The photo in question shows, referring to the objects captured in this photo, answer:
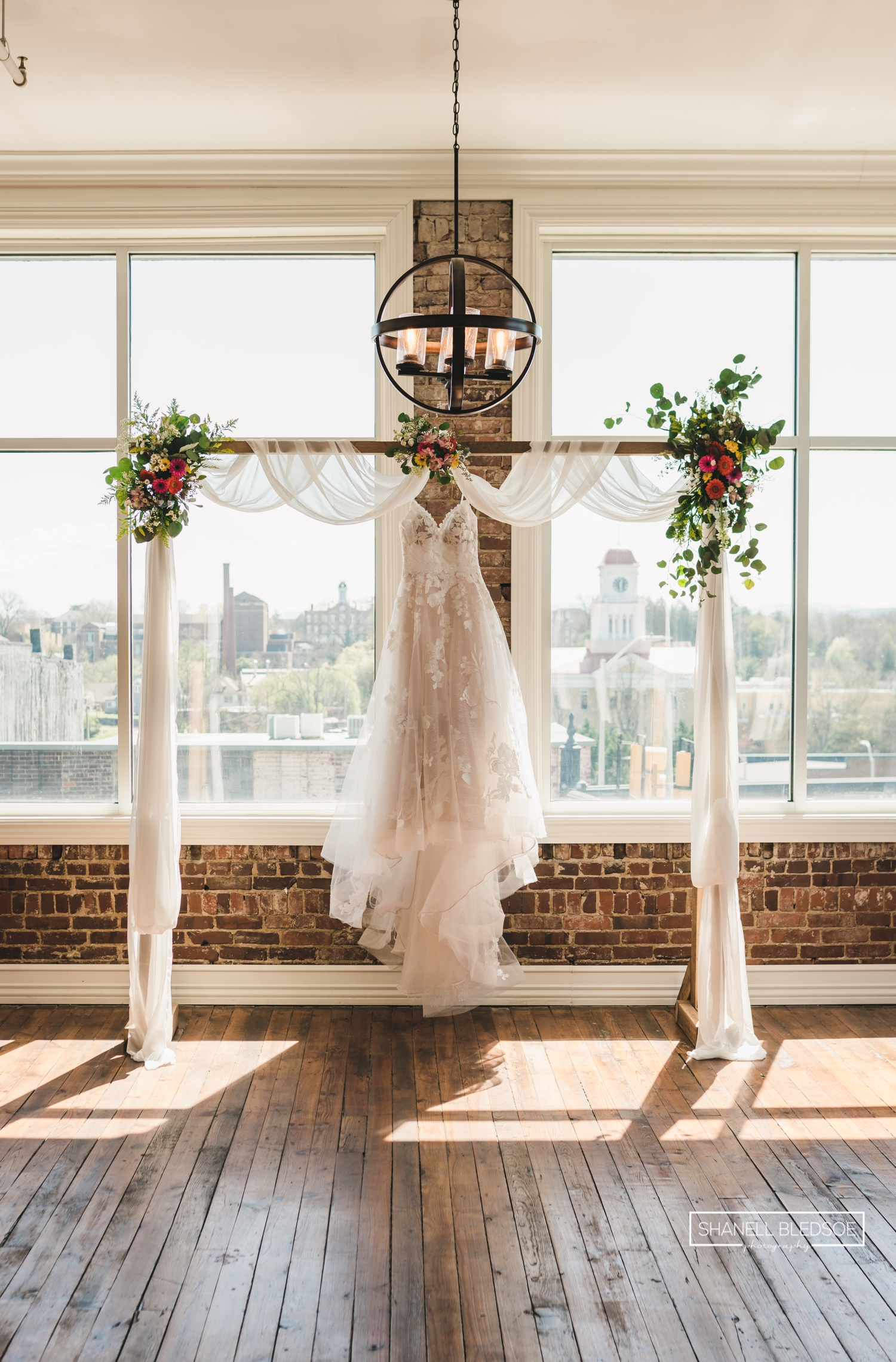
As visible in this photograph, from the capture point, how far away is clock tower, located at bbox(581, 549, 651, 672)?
4.33m

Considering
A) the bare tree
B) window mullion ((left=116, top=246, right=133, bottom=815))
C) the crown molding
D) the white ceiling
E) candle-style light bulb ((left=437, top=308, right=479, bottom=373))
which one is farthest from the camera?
the bare tree

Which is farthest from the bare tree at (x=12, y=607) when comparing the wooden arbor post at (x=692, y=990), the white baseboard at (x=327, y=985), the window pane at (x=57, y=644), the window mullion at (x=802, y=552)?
the window mullion at (x=802, y=552)

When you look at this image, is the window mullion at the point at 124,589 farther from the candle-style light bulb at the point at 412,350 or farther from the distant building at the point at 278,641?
the candle-style light bulb at the point at 412,350

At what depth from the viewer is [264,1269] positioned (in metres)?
2.40

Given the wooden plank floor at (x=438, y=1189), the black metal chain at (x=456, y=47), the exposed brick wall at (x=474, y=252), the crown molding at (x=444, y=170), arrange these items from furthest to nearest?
the exposed brick wall at (x=474, y=252)
the crown molding at (x=444, y=170)
the black metal chain at (x=456, y=47)
the wooden plank floor at (x=438, y=1189)

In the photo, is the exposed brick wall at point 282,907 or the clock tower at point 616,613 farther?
the clock tower at point 616,613

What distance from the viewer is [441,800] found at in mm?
3590

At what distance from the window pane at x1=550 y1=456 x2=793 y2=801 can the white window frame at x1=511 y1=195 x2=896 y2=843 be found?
0.07 meters

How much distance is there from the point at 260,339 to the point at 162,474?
1.08 metres

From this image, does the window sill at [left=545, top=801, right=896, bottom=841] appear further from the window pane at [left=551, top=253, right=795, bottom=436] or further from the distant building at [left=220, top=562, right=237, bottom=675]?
the window pane at [left=551, top=253, right=795, bottom=436]

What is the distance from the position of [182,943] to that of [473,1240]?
84.0 inches

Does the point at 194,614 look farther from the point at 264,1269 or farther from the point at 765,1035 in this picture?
the point at 765,1035

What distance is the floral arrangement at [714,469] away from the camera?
357 centimetres

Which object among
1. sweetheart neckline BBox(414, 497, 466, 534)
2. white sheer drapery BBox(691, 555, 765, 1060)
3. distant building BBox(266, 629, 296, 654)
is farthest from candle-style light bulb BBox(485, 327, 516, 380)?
distant building BBox(266, 629, 296, 654)
